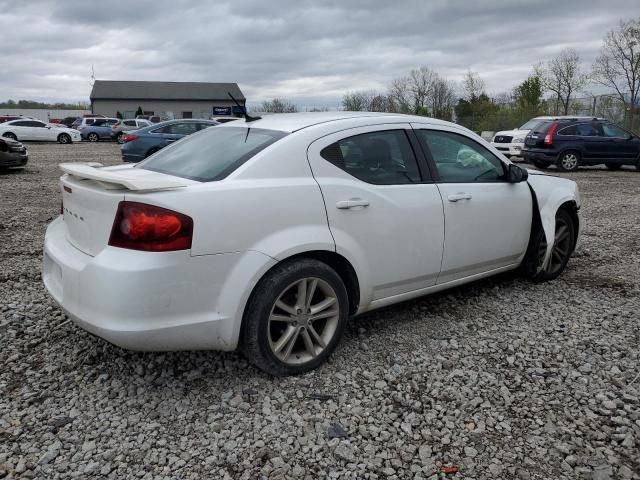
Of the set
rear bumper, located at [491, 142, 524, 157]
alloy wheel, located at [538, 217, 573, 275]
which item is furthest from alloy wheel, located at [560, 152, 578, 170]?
alloy wheel, located at [538, 217, 573, 275]

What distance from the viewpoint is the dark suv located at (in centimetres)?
1559

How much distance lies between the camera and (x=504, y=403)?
2973 millimetres

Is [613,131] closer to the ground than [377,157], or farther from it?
farther from it

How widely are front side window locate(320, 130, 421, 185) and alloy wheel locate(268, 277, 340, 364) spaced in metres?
0.78

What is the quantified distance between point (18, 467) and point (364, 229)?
2.17 meters

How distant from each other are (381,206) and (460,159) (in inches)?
42.3

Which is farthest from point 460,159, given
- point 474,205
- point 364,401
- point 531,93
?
point 531,93

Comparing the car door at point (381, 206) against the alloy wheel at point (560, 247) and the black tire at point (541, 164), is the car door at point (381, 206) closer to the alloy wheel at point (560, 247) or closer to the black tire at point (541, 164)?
the alloy wheel at point (560, 247)

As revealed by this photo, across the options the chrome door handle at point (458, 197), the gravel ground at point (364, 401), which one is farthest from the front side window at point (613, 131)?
the chrome door handle at point (458, 197)

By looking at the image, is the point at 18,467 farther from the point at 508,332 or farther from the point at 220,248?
the point at 508,332

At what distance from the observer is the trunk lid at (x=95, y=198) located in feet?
9.14

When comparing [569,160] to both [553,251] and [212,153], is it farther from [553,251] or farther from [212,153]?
[212,153]

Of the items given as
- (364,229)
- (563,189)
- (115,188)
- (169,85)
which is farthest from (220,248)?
(169,85)

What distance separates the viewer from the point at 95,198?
293 centimetres
